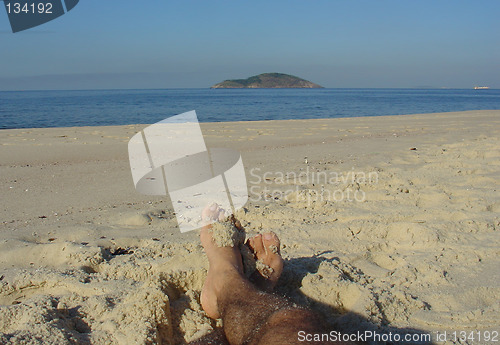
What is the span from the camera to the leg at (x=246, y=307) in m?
1.18

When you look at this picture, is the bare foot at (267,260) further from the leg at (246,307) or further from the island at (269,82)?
the island at (269,82)

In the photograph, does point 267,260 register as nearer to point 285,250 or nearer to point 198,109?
point 285,250

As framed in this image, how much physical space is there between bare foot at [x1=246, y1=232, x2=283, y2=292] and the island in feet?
300

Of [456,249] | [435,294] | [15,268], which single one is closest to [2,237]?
[15,268]

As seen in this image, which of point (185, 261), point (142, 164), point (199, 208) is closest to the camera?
point (185, 261)

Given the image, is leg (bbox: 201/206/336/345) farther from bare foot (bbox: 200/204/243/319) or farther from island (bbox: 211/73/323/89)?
island (bbox: 211/73/323/89)

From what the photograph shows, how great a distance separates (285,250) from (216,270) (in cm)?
64

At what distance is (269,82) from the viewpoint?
92.2 m

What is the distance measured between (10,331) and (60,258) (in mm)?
770

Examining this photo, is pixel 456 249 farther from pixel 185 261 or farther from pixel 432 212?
pixel 185 261

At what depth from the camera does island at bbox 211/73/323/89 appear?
9212 centimetres

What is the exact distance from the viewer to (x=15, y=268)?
1991 mm
